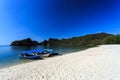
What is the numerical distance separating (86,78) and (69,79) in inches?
36.5

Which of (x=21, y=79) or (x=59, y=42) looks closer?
(x=21, y=79)

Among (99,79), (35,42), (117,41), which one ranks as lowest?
(99,79)

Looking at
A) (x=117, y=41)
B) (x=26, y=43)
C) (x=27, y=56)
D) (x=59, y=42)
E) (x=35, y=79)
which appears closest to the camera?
(x=35, y=79)

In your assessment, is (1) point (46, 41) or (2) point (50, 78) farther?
(1) point (46, 41)

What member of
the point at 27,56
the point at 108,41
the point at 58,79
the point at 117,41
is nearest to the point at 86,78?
the point at 58,79

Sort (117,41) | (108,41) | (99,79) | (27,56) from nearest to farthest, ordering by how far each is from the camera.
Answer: (99,79), (27,56), (117,41), (108,41)

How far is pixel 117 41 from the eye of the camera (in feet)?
247

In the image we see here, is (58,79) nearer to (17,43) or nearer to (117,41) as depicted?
(117,41)

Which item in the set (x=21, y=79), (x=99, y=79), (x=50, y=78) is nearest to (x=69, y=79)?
(x=50, y=78)

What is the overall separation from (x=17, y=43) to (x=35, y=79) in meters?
141

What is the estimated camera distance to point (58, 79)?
628 cm

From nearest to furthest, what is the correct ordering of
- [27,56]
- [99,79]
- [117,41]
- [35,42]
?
[99,79]
[27,56]
[117,41]
[35,42]

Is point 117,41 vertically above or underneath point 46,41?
underneath

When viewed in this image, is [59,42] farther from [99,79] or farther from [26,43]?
[99,79]
